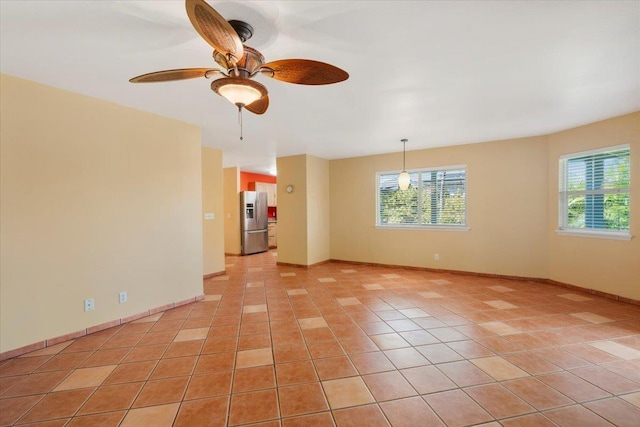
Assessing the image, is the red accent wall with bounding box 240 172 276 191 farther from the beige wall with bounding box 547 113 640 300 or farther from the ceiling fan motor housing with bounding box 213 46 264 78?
the beige wall with bounding box 547 113 640 300

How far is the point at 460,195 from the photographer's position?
552cm

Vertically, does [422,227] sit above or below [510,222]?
below

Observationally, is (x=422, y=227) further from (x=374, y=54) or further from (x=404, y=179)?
(x=374, y=54)

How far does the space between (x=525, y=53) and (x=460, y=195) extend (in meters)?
3.59

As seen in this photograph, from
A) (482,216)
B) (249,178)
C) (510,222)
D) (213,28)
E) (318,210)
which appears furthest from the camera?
(249,178)

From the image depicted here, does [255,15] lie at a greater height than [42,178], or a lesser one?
greater

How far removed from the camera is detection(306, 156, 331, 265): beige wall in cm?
612

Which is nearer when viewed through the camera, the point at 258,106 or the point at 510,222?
the point at 258,106

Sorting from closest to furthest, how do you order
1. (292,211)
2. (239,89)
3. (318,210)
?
(239,89), (292,211), (318,210)

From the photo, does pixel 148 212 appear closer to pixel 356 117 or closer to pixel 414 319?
pixel 356 117

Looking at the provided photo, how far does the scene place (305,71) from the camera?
1.72 metres

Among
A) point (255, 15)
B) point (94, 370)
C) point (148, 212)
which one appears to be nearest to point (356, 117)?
point (255, 15)

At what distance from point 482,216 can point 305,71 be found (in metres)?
4.77

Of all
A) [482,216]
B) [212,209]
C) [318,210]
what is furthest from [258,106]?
[482,216]
